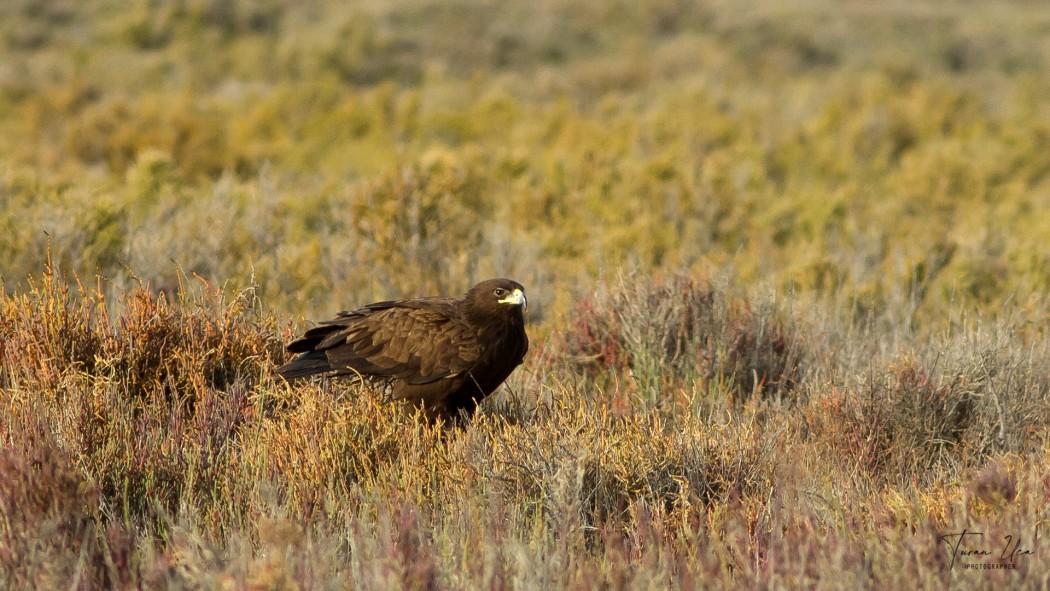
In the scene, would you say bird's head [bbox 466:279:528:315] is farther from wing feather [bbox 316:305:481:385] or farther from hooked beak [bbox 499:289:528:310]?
wing feather [bbox 316:305:481:385]

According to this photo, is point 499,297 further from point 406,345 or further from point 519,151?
point 519,151

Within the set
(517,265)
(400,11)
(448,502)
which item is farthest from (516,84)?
(448,502)

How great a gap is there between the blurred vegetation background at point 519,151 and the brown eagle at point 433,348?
2.15ft

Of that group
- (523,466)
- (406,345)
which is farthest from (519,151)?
(523,466)

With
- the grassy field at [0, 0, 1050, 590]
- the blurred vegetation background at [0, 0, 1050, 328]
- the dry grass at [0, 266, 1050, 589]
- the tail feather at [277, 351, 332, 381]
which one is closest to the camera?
the dry grass at [0, 266, 1050, 589]

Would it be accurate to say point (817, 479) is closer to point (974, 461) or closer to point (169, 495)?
point (974, 461)

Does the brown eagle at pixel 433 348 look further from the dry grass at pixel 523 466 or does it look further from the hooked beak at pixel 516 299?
the dry grass at pixel 523 466

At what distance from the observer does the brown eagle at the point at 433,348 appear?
15.9 feet

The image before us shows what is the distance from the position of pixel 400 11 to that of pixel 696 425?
108ft

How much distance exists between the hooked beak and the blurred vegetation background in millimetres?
1358

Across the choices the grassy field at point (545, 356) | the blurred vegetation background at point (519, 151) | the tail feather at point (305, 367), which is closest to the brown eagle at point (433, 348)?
the tail feather at point (305, 367)

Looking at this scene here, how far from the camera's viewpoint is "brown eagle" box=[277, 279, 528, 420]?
4859 millimetres

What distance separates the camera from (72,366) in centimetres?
471

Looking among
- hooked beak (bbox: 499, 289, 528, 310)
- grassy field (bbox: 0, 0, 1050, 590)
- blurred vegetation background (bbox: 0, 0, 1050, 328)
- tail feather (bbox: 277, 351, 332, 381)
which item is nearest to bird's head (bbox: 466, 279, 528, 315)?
hooked beak (bbox: 499, 289, 528, 310)
